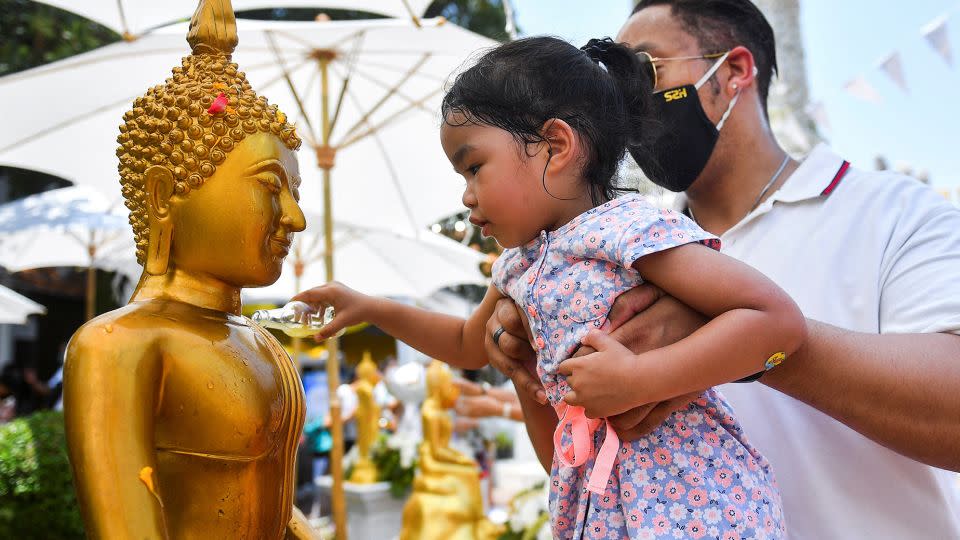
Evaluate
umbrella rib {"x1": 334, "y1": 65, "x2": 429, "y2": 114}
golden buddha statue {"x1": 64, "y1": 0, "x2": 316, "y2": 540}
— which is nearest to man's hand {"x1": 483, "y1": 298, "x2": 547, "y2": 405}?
golden buddha statue {"x1": 64, "y1": 0, "x2": 316, "y2": 540}

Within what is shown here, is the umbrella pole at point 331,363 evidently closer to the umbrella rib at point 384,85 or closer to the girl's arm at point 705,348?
the umbrella rib at point 384,85

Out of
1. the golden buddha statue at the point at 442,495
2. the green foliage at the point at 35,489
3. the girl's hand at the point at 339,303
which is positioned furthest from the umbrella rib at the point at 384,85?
the girl's hand at the point at 339,303

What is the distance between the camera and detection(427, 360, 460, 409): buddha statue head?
6.23 m

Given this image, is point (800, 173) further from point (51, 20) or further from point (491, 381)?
point (51, 20)

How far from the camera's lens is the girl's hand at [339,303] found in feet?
6.36

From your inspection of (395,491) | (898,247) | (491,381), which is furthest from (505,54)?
(491,381)

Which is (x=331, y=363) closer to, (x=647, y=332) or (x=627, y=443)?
(x=627, y=443)

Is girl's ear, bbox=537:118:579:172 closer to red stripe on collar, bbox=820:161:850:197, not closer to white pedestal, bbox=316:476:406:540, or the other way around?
red stripe on collar, bbox=820:161:850:197

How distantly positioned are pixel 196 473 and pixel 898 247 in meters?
1.65

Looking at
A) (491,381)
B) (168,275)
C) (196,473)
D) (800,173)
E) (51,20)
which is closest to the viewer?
(196,473)

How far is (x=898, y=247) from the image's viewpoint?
1.92m

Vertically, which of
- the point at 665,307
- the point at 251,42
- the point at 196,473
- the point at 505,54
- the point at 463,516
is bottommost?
the point at 463,516

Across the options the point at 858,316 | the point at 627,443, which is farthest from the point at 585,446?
the point at 858,316

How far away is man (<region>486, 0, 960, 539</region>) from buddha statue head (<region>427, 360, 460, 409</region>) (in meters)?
3.89
